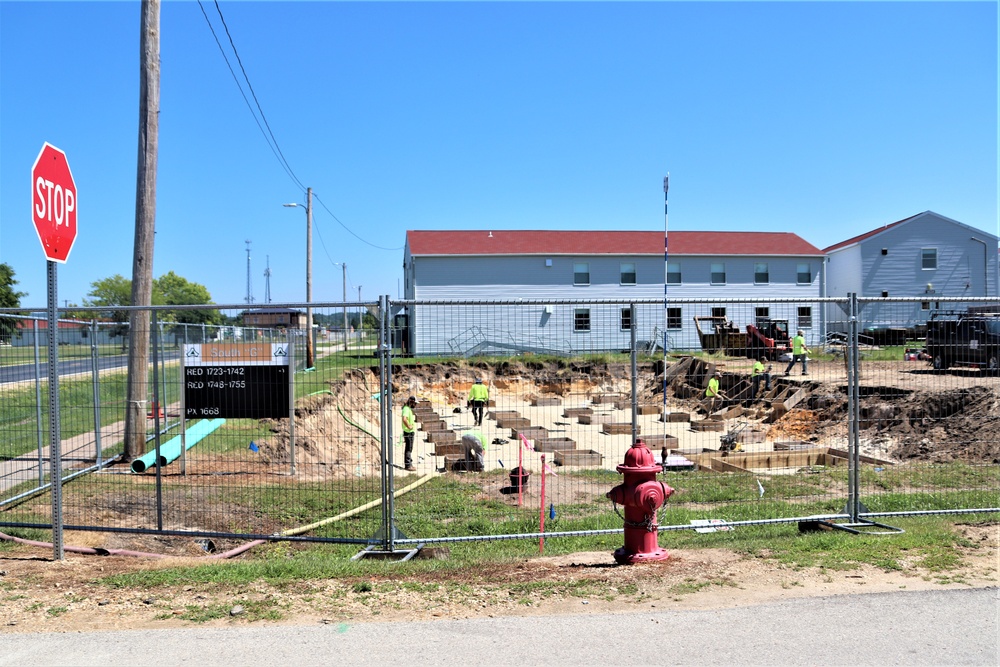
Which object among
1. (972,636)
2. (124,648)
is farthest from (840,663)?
(124,648)

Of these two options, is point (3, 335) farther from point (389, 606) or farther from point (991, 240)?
point (991, 240)

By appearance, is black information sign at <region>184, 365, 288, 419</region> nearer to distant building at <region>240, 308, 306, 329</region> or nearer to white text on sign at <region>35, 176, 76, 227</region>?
distant building at <region>240, 308, 306, 329</region>

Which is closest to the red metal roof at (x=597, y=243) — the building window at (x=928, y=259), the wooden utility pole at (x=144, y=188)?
the building window at (x=928, y=259)

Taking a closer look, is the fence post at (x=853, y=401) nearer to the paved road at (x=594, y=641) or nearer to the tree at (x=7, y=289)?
the paved road at (x=594, y=641)

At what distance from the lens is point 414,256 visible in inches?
1508

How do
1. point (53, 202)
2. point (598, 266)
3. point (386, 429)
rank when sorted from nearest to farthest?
point (53, 202), point (386, 429), point (598, 266)

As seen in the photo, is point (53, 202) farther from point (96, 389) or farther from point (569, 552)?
point (569, 552)

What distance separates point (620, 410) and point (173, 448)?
789 centimetres

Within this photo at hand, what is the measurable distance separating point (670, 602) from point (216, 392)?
15.7 ft

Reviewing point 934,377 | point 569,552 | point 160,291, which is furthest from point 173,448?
point 160,291

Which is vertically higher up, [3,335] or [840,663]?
[3,335]

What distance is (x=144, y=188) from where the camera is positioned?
11258 millimetres

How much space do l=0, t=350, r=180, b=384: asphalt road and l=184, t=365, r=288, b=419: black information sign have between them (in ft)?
9.32

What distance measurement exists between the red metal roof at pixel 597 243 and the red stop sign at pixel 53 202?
32180 millimetres
